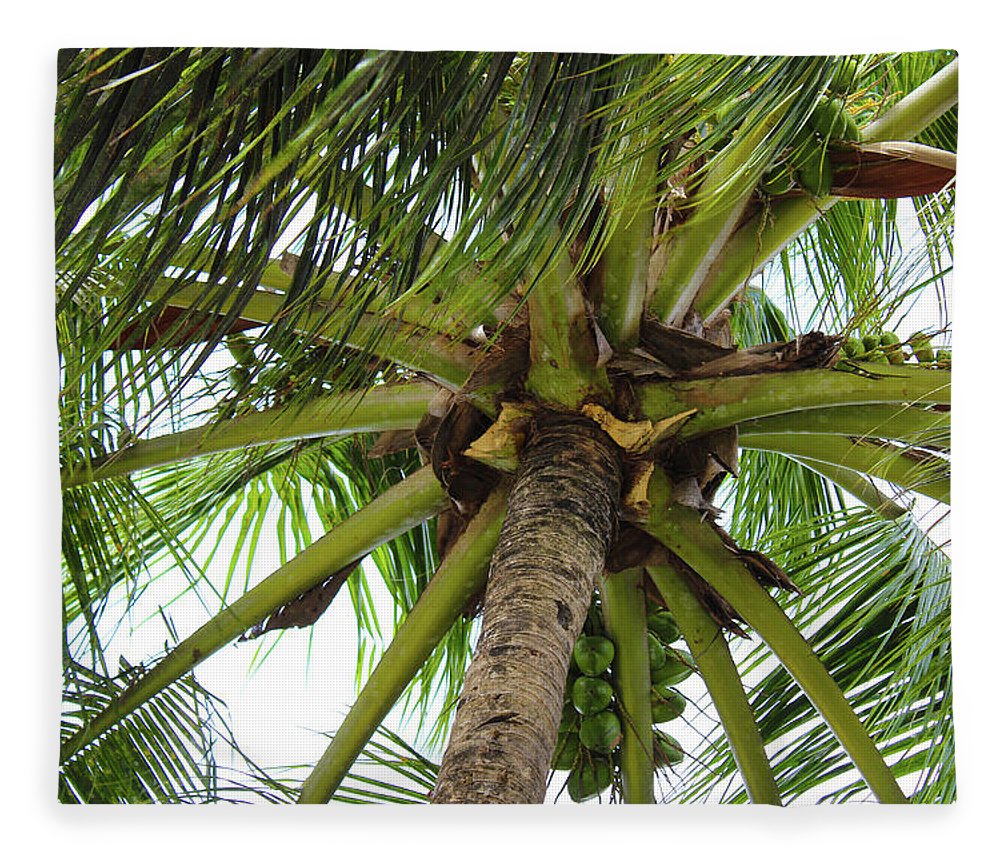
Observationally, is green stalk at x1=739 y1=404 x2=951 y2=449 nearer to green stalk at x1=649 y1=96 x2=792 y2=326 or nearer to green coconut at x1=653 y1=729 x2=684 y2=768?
green stalk at x1=649 y1=96 x2=792 y2=326

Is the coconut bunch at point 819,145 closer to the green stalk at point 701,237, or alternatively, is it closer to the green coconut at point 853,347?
the green stalk at point 701,237

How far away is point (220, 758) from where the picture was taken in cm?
159

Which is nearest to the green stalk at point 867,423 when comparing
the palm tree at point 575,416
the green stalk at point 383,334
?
the palm tree at point 575,416

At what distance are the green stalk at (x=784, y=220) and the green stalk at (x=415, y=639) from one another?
38 centimetres

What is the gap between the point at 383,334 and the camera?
1527mm

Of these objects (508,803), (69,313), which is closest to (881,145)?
(508,803)

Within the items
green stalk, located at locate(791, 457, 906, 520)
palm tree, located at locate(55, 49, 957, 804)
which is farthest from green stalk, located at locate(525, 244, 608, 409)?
green stalk, located at locate(791, 457, 906, 520)

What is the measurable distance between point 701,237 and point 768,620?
1.61 feet

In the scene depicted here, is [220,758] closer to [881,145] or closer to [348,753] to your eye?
[348,753]

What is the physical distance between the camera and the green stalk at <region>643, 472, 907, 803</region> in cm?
157

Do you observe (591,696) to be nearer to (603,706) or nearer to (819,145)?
(603,706)

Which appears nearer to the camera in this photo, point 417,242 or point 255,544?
point 417,242
